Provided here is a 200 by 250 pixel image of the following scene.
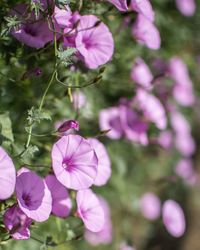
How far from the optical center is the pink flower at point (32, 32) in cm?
160

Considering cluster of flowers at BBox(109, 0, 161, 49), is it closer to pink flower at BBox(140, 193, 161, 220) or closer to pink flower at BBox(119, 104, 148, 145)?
pink flower at BBox(119, 104, 148, 145)

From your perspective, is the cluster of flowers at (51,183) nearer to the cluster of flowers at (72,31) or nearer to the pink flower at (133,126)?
the cluster of flowers at (72,31)

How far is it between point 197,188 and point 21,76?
244 cm

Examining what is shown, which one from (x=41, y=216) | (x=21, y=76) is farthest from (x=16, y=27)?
(x=41, y=216)

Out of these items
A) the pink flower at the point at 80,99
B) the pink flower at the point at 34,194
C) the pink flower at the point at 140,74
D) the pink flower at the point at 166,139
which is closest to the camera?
the pink flower at the point at 34,194

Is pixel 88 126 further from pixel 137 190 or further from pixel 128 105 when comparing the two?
pixel 137 190

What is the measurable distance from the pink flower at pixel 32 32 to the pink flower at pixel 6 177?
0.42 meters

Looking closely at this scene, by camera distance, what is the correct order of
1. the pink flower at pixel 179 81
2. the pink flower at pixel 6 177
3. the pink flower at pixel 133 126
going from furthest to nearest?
the pink flower at pixel 179 81
the pink flower at pixel 133 126
the pink flower at pixel 6 177

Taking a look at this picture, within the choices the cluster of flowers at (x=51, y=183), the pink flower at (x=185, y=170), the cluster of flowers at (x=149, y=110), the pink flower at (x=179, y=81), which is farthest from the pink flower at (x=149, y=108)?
the pink flower at (x=185, y=170)

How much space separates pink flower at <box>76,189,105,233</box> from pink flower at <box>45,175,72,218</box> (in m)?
0.05

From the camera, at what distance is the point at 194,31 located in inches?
144

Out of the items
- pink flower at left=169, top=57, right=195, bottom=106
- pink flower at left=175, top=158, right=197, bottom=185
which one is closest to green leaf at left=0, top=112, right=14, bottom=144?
pink flower at left=169, top=57, right=195, bottom=106

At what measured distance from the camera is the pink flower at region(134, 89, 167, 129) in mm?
2412

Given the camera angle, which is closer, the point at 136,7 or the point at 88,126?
the point at 136,7
